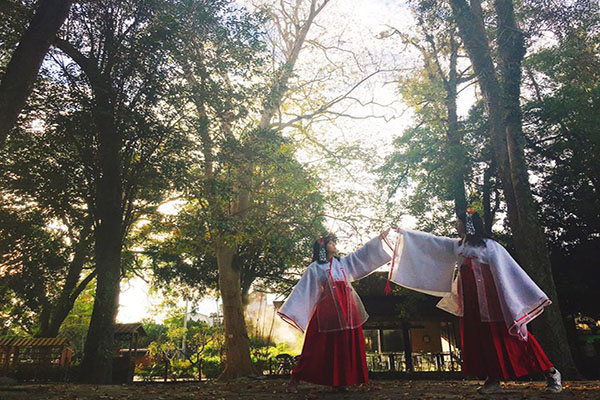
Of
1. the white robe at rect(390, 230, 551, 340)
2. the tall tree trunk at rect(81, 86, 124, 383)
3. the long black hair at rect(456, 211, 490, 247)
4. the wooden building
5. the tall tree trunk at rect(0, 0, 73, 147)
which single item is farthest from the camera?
the wooden building

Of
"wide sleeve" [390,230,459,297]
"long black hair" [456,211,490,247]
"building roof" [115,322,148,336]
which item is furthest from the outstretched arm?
"building roof" [115,322,148,336]

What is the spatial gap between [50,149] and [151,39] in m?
3.72

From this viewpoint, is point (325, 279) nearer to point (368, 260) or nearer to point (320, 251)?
point (320, 251)

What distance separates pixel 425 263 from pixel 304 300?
168 cm

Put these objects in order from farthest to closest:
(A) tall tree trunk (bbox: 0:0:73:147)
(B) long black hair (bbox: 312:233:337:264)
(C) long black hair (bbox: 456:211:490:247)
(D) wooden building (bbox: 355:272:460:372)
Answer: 1. (D) wooden building (bbox: 355:272:460:372)
2. (B) long black hair (bbox: 312:233:337:264)
3. (A) tall tree trunk (bbox: 0:0:73:147)
4. (C) long black hair (bbox: 456:211:490:247)

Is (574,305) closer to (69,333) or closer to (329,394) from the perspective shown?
(329,394)

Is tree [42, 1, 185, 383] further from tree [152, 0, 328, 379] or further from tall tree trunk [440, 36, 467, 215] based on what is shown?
tall tree trunk [440, 36, 467, 215]

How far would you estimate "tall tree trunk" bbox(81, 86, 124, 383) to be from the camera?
8016 mm

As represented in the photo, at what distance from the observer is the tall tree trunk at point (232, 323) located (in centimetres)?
1159

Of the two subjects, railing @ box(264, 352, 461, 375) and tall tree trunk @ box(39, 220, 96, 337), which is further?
tall tree trunk @ box(39, 220, 96, 337)

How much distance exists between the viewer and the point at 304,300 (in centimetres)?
514

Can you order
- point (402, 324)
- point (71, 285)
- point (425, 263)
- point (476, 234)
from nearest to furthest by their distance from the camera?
1. point (476, 234)
2. point (425, 263)
3. point (402, 324)
4. point (71, 285)

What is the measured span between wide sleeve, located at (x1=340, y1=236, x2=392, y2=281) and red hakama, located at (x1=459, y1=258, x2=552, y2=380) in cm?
113

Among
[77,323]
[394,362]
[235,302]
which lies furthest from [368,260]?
[77,323]
